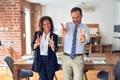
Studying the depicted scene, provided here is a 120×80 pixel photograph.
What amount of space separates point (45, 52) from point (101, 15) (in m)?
6.96

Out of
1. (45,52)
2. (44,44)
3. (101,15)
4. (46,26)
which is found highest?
(101,15)

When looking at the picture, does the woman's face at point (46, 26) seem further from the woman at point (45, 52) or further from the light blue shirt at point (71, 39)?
the light blue shirt at point (71, 39)

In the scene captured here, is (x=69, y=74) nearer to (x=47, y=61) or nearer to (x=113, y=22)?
(x=47, y=61)

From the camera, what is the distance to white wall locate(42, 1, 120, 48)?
9375 mm

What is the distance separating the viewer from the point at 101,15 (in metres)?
9.45


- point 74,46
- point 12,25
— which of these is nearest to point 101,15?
point 12,25

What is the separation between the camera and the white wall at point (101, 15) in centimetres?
938

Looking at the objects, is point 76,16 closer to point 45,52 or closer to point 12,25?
point 45,52

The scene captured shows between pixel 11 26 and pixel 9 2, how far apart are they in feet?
2.26

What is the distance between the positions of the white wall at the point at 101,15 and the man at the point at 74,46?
677cm

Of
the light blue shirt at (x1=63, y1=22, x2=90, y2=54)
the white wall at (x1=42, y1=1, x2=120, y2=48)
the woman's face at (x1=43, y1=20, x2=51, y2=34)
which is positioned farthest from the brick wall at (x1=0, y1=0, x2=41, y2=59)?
the light blue shirt at (x1=63, y1=22, x2=90, y2=54)

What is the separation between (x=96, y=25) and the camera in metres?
9.43

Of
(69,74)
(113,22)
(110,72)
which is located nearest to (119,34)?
(113,22)

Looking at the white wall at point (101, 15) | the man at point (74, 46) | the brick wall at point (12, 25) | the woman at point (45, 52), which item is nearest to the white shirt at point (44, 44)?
the woman at point (45, 52)
